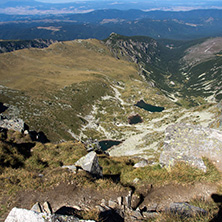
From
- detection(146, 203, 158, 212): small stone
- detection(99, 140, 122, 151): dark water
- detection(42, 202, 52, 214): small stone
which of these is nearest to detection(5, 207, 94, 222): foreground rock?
detection(42, 202, 52, 214): small stone

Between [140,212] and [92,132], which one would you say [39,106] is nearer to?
[92,132]

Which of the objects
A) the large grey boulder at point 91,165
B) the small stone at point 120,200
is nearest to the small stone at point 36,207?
the small stone at point 120,200

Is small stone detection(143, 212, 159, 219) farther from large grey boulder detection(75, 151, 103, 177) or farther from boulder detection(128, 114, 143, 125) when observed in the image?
boulder detection(128, 114, 143, 125)

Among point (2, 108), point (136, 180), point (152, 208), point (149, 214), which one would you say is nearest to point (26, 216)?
point (149, 214)

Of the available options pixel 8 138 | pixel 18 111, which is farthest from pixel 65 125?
pixel 8 138

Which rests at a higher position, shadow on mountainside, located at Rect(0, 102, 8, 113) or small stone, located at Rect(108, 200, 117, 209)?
A: small stone, located at Rect(108, 200, 117, 209)

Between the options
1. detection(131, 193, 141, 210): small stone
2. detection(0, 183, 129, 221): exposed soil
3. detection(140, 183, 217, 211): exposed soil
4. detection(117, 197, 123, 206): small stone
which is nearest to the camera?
detection(0, 183, 129, 221): exposed soil

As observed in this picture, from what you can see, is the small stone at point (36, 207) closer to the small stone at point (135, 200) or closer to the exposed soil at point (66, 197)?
the exposed soil at point (66, 197)
